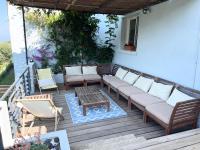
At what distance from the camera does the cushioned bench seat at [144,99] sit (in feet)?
12.1

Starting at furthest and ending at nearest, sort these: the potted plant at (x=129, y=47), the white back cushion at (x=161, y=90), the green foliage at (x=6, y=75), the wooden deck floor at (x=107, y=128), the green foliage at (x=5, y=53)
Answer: the green foliage at (x=5, y=53)
the green foliage at (x=6, y=75)
the potted plant at (x=129, y=47)
the white back cushion at (x=161, y=90)
the wooden deck floor at (x=107, y=128)

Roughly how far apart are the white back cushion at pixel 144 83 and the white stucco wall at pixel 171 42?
337mm

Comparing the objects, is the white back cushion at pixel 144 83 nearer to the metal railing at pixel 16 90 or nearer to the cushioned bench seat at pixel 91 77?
the cushioned bench seat at pixel 91 77

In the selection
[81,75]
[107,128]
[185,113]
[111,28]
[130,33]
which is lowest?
[107,128]

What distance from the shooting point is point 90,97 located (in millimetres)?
4387

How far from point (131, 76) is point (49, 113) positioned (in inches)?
111

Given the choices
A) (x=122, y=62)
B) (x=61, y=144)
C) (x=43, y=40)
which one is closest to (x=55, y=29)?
(x=43, y=40)

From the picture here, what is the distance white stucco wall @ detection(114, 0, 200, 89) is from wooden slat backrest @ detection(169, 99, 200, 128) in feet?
1.76

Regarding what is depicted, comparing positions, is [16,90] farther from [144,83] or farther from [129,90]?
[144,83]

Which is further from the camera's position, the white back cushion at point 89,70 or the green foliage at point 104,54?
the green foliage at point 104,54

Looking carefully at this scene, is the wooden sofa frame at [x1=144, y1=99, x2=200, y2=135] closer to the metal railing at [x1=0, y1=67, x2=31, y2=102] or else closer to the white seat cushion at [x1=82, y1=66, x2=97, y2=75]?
the metal railing at [x1=0, y1=67, x2=31, y2=102]

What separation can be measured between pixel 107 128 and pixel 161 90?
4.79 feet

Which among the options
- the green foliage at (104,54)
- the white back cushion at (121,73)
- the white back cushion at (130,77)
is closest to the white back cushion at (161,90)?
the white back cushion at (130,77)

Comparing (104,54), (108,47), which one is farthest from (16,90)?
(108,47)
